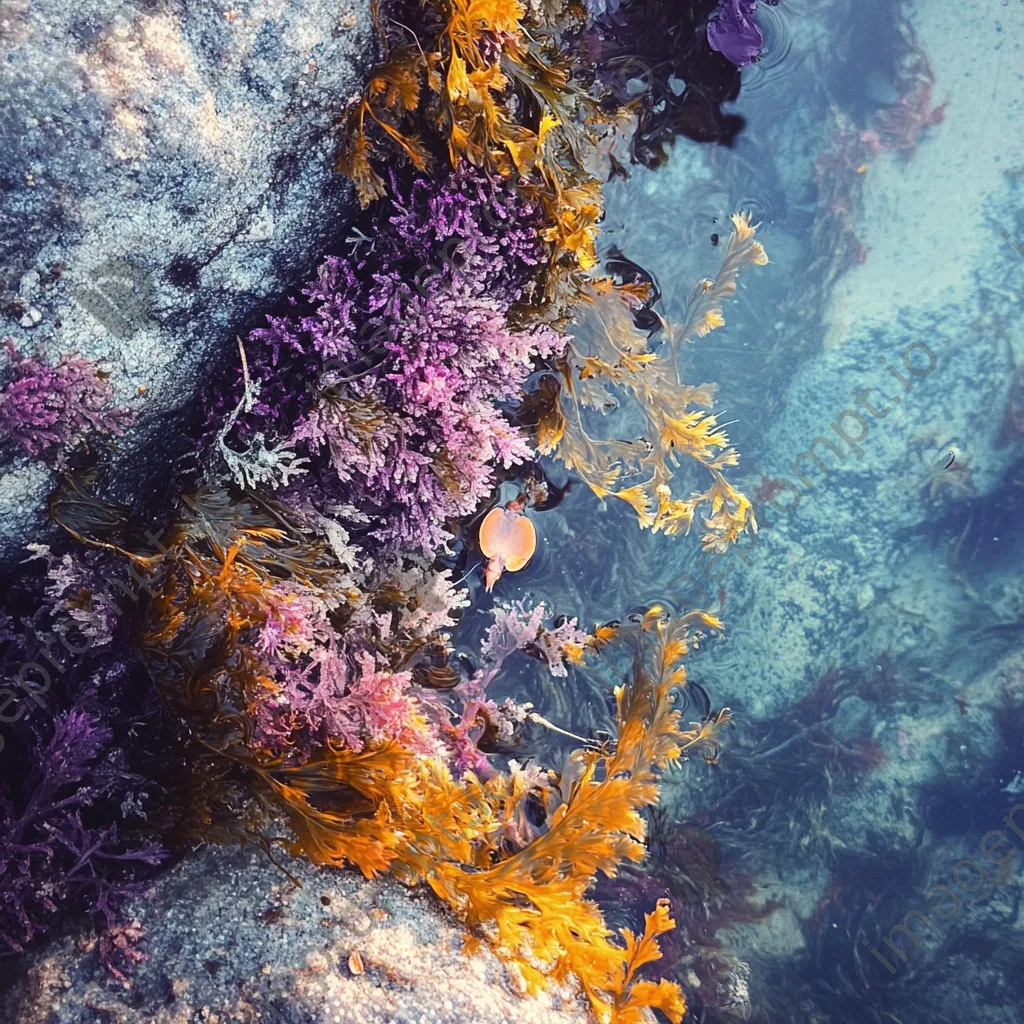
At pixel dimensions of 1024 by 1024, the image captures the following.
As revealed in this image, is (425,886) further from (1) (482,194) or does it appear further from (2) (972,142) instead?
(2) (972,142)

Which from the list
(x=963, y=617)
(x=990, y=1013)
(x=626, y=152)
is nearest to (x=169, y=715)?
(x=626, y=152)

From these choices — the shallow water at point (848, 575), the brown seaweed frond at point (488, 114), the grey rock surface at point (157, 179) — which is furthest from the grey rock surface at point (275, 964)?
the brown seaweed frond at point (488, 114)

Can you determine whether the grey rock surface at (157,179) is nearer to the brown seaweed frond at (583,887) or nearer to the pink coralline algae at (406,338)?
the pink coralline algae at (406,338)

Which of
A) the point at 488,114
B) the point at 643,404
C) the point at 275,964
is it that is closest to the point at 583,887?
the point at 275,964

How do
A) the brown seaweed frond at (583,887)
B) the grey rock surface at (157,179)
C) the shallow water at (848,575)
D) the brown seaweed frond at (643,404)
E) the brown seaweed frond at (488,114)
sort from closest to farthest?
the grey rock surface at (157,179), the brown seaweed frond at (488,114), the brown seaweed frond at (583,887), the brown seaweed frond at (643,404), the shallow water at (848,575)

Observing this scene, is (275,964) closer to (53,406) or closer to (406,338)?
(53,406)

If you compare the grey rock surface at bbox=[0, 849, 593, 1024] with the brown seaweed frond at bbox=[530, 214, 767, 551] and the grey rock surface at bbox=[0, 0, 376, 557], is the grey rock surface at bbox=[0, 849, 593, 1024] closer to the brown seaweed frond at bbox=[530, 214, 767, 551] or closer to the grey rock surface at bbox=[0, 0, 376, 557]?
the grey rock surface at bbox=[0, 0, 376, 557]

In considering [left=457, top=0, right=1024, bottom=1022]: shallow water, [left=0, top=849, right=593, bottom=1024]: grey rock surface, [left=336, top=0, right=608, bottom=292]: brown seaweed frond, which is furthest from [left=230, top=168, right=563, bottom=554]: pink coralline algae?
[left=0, top=849, right=593, bottom=1024]: grey rock surface
